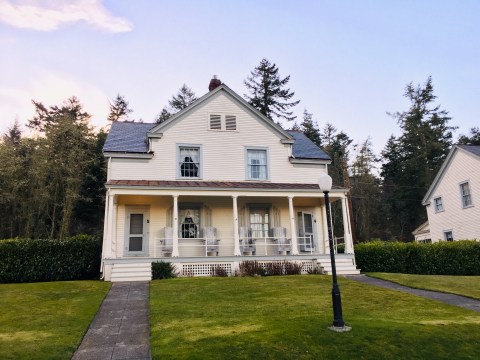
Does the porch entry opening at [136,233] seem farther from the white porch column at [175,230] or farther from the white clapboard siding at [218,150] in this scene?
the white porch column at [175,230]

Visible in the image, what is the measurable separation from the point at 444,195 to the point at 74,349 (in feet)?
89.9

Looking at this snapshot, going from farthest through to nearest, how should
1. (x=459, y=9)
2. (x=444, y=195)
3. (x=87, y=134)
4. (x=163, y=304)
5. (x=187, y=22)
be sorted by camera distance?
(x=87, y=134) < (x=444, y=195) < (x=187, y=22) < (x=459, y=9) < (x=163, y=304)

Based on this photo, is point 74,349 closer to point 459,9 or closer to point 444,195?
point 459,9

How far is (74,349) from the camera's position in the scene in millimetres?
7000

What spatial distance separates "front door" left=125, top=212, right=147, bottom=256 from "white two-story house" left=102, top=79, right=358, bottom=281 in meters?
0.05

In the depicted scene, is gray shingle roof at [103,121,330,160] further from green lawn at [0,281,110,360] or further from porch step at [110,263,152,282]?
green lawn at [0,281,110,360]

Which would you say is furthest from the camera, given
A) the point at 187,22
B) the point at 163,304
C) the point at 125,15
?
the point at 187,22

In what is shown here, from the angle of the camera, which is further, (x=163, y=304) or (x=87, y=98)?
(x=87, y=98)

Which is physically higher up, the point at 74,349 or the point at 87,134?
the point at 87,134

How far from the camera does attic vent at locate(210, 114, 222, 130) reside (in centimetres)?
2047

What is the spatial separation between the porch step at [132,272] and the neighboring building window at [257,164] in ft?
24.6

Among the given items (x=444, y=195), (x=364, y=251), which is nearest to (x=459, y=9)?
(x=364, y=251)

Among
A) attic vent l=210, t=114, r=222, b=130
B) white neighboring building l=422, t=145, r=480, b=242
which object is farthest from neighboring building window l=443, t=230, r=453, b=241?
attic vent l=210, t=114, r=222, b=130

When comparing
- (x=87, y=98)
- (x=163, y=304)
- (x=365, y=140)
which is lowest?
(x=163, y=304)
